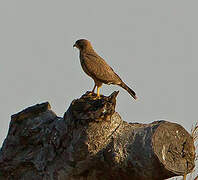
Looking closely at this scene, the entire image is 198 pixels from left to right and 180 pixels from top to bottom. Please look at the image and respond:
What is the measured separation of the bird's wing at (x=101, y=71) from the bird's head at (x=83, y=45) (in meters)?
0.67

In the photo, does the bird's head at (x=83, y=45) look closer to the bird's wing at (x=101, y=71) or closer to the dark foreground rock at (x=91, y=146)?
the bird's wing at (x=101, y=71)

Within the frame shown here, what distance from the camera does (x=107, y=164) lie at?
5.38 meters

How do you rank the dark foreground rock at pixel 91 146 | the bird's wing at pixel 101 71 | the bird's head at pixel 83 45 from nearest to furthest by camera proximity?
the dark foreground rock at pixel 91 146 < the bird's wing at pixel 101 71 < the bird's head at pixel 83 45

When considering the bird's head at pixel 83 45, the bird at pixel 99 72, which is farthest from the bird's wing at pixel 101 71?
the bird's head at pixel 83 45

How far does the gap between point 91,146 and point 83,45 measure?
425cm

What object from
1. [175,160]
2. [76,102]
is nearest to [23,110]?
[76,102]

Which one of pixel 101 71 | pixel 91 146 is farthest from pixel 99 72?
pixel 91 146

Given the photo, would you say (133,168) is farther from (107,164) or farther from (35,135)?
(35,135)

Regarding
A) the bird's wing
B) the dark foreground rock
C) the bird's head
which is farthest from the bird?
the dark foreground rock

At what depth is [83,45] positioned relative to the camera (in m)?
9.45

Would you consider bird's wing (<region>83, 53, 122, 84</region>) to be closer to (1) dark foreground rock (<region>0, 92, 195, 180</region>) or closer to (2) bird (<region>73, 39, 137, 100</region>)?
(2) bird (<region>73, 39, 137, 100</region>)

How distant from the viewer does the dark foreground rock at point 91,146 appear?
5141mm

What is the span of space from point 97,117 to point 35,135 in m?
0.88

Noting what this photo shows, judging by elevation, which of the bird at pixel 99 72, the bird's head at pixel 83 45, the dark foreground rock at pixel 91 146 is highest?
the bird's head at pixel 83 45
